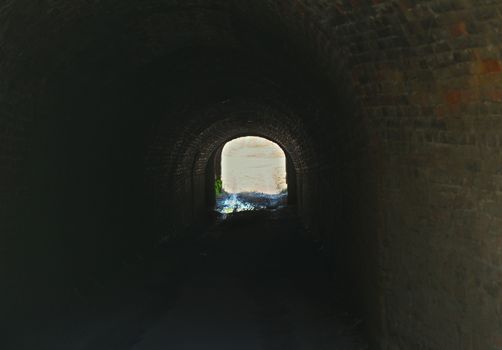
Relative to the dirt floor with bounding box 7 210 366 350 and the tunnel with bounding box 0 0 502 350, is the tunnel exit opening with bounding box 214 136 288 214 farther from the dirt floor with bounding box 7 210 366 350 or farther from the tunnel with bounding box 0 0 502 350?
the tunnel with bounding box 0 0 502 350

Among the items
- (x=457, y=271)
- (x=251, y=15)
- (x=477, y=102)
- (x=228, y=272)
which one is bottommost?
(x=228, y=272)

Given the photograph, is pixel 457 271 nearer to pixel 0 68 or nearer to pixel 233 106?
pixel 0 68

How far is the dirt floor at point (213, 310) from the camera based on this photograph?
7055 mm

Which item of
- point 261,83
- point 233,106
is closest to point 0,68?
point 261,83

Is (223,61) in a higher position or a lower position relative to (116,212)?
higher

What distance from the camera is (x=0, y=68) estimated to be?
5.96 m

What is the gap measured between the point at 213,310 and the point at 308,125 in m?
4.96

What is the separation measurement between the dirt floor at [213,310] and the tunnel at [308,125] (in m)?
0.08

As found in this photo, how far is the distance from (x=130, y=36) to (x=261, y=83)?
4.08 metres

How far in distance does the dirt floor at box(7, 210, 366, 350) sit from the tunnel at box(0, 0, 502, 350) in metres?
0.08

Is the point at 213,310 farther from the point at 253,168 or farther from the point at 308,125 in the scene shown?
the point at 253,168

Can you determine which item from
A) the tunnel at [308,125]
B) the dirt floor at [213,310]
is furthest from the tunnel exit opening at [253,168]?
the tunnel at [308,125]

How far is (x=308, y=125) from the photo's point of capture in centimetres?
1198

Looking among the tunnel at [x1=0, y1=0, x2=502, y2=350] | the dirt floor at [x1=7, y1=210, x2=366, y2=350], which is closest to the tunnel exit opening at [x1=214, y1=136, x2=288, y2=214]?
the dirt floor at [x1=7, y1=210, x2=366, y2=350]
